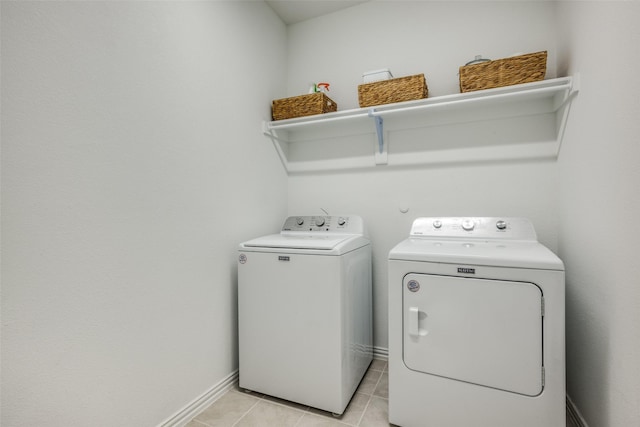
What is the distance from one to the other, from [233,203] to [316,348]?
969mm

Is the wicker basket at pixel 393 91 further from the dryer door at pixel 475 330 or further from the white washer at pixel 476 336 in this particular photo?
the dryer door at pixel 475 330

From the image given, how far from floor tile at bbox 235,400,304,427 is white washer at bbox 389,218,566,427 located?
20.2 inches

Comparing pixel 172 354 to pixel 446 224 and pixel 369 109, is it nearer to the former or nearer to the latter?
pixel 446 224

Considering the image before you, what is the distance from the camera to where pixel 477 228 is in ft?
5.70

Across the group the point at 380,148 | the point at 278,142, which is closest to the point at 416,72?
the point at 380,148

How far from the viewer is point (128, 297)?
128cm

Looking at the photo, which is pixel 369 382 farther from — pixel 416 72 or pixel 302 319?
pixel 416 72

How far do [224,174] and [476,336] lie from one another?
1.54 metres

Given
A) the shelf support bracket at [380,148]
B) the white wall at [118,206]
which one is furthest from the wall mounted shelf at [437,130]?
the white wall at [118,206]

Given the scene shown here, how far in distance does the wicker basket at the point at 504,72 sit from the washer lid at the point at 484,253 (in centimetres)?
87

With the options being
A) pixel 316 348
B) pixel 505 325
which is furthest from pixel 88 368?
pixel 505 325

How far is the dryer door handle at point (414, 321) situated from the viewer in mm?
1399

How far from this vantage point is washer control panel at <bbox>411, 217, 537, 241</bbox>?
1.66 m

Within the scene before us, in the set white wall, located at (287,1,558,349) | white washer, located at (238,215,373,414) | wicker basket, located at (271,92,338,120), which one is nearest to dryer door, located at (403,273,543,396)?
white washer, located at (238,215,373,414)
